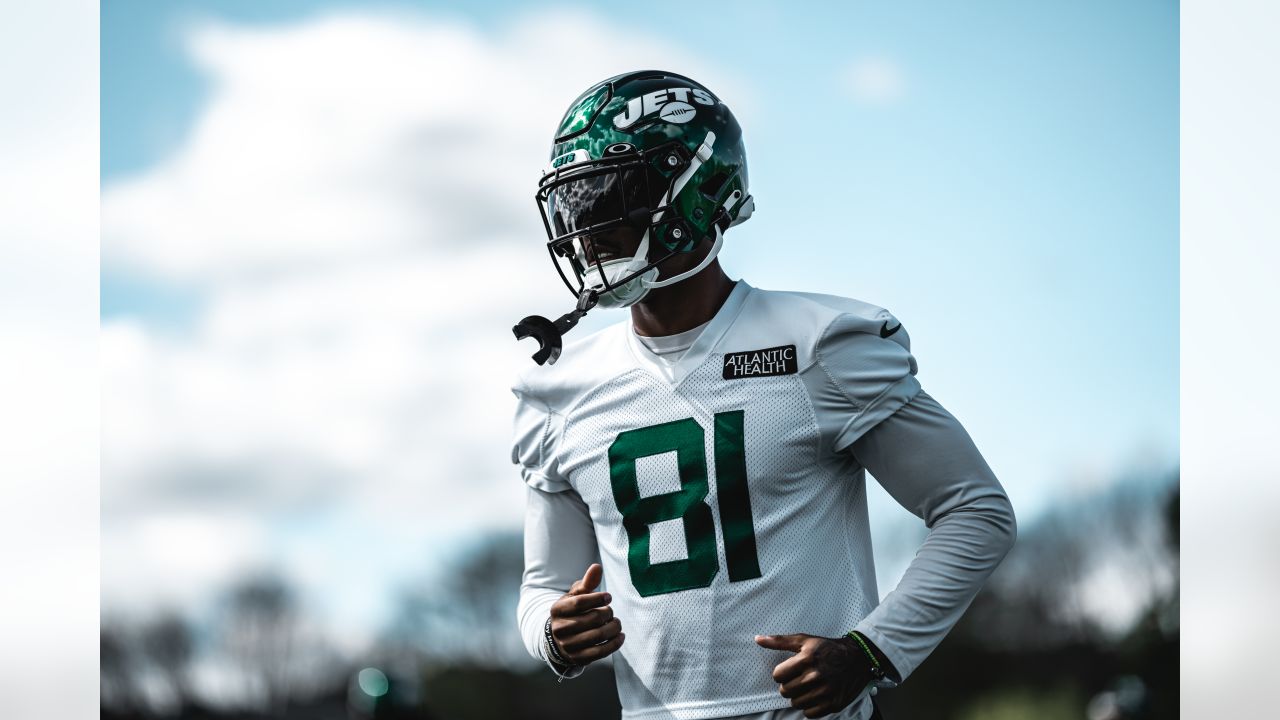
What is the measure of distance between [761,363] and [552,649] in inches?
24.3

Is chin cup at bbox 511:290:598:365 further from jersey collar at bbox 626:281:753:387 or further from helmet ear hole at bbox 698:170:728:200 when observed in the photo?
helmet ear hole at bbox 698:170:728:200

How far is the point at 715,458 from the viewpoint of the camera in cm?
210


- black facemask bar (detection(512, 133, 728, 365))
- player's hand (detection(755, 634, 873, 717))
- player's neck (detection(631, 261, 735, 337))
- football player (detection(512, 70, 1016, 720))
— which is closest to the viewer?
player's hand (detection(755, 634, 873, 717))

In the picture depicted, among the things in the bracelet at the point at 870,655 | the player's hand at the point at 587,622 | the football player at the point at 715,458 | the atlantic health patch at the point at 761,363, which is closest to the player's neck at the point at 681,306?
the football player at the point at 715,458

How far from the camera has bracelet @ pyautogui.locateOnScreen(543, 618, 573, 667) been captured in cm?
205

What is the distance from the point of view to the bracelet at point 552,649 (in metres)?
2.05

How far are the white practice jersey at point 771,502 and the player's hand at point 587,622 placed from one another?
0.57ft

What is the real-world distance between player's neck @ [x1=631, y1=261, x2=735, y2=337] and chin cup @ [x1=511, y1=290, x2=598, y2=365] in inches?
5.8

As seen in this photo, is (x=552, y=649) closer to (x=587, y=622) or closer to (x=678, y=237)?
(x=587, y=622)

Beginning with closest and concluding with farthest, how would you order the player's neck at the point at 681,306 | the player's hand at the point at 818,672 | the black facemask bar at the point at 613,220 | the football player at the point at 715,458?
the player's hand at the point at 818,672, the football player at the point at 715,458, the black facemask bar at the point at 613,220, the player's neck at the point at 681,306

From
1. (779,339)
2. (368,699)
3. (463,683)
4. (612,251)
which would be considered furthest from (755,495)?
(463,683)

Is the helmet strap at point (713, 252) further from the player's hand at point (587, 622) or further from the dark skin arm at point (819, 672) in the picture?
the dark skin arm at point (819, 672)

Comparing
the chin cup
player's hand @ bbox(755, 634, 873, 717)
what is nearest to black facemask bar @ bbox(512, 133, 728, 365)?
the chin cup

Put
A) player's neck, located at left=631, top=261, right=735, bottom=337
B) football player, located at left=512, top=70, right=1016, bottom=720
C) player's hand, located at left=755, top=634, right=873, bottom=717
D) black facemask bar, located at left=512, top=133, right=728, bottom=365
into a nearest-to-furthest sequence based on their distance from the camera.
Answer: player's hand, located at left=755, top=634, right=873, bottom=717
football player, located at left=512, top=70, right=1016, bottom=720
black facemask bar, located at left=512, top=133, right=728, bottom=365
player's neck, located at left=631, top=261, right=735, bottom=337
